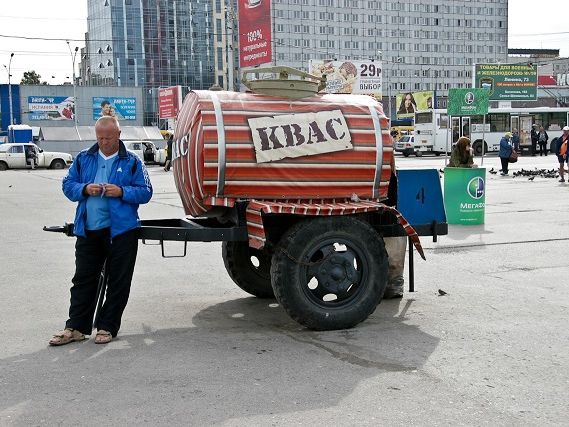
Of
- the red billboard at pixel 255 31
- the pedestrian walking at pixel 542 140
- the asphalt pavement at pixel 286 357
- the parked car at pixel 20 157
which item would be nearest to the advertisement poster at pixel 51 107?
the parked car at pixel 20 157

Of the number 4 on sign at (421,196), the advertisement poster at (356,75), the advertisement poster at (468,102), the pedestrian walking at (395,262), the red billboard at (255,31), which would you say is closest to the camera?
the number 4 on sign at (421,196)

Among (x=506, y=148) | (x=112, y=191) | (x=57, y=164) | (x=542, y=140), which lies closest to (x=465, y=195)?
(x=112, y=191)

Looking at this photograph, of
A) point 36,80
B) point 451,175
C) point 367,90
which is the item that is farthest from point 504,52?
point 451,175

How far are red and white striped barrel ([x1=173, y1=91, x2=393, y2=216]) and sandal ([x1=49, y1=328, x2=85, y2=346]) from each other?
136 centimetres

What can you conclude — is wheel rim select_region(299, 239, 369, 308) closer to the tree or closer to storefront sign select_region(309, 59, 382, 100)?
storefront sign select_region(309, 59, 382, 100)

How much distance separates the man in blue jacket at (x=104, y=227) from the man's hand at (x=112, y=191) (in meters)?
0.03

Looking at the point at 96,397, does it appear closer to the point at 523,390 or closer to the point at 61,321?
the point at 61,321

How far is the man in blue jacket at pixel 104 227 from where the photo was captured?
5.74 m

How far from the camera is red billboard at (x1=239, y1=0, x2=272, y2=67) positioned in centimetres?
4109

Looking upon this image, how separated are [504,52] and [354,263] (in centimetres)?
16483

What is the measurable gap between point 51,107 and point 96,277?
264 feet

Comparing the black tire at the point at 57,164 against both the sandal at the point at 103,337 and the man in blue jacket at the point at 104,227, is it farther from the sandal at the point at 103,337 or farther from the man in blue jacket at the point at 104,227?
the sandal at the point at 103,337

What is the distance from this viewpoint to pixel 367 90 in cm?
4662

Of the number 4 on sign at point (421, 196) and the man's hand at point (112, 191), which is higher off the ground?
the man's hand at point (112, 191)
